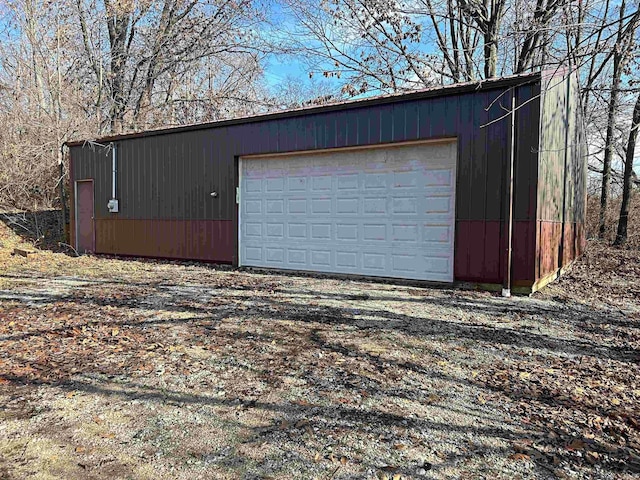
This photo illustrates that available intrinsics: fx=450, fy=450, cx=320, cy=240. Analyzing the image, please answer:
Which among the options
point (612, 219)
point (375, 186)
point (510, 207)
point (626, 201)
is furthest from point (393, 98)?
point (612, 219)

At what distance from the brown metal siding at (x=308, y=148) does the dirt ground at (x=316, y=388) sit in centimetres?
125

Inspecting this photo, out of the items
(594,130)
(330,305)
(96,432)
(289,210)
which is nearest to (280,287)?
(330,305)

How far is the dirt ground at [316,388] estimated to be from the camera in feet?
6.98

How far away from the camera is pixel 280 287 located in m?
6.84

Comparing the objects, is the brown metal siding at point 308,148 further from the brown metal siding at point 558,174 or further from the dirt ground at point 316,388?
the dirt ground at point 316,388

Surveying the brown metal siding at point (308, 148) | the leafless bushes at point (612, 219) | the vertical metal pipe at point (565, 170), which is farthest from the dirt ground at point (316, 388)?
the leafless bushes at point (612, 219)

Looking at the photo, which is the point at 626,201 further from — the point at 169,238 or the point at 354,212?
the point at 169,238

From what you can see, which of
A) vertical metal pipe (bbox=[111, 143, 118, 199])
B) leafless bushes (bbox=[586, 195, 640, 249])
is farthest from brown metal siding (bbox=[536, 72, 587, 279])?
vertical metal pipe (bbox=[111, 143, 118, 199])

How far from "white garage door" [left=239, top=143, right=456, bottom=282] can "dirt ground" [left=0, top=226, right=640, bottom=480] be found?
162cm

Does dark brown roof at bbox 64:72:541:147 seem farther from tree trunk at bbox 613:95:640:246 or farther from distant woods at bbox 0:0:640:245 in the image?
tree trunk at bbox 613:95:640:246

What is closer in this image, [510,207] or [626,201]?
[510,207]

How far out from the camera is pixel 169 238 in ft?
33.1

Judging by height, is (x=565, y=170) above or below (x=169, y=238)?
above

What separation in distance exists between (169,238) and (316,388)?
26.1 feet
